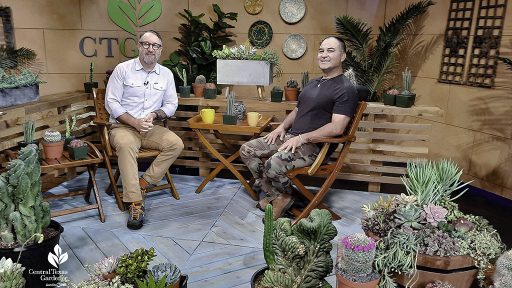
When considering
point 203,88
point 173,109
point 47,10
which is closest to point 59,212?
point 173,109

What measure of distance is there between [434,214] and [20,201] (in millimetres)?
2147

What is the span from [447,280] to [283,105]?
2616 mm

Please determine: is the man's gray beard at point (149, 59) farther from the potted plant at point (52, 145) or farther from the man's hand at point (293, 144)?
the man's hand at point (293, 144)

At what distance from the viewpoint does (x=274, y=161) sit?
329cm

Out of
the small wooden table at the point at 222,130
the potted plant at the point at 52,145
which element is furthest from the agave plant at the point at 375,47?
the potted plant at the point at 52,145

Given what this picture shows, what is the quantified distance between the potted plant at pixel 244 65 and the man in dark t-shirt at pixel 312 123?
0.73 metres

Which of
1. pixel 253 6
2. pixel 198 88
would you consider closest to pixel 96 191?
pixel 198 88

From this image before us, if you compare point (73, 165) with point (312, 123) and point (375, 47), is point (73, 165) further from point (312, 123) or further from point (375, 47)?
point (375, 47)

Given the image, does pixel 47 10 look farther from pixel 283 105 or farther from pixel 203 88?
pixel 283 105

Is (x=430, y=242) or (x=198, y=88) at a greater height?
(x=198, y=88)

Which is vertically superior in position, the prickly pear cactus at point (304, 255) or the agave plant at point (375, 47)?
the agave plant at point (375, 47)

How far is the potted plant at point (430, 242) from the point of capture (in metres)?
1.94

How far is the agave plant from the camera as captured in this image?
4.93 meters

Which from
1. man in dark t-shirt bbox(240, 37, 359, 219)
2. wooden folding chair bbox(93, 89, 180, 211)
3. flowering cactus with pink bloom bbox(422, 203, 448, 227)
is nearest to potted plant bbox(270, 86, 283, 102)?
man in dark t-shirt bbox(240, 37, 359, 219)
